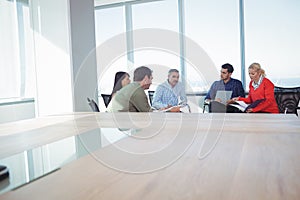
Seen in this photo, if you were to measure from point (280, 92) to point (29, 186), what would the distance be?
12.1 ft

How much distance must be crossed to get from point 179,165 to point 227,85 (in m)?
3.43

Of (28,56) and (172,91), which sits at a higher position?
(28,56)

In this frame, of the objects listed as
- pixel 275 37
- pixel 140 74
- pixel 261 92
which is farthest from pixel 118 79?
pixel 275 37

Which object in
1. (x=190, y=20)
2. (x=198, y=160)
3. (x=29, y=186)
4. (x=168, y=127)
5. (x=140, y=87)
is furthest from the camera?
(x=190, y=20)

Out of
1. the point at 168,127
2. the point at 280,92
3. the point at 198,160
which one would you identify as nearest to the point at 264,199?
the point at 198,160

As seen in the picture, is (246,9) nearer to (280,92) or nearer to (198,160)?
(280,92)

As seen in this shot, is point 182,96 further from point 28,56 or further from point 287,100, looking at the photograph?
point 28,56

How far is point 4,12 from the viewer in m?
3.95

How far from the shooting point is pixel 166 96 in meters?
3.64

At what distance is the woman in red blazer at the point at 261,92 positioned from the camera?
329cm

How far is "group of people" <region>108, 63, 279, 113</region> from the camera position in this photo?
2.38 metres

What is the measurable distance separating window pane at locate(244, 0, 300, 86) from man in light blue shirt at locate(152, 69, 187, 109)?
75.3 inches

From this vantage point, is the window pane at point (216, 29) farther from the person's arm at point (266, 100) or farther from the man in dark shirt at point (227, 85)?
the person's arm at point (266, 100)

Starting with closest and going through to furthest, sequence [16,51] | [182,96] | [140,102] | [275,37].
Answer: [140,102], [182,96], [16,51], [275,37]
